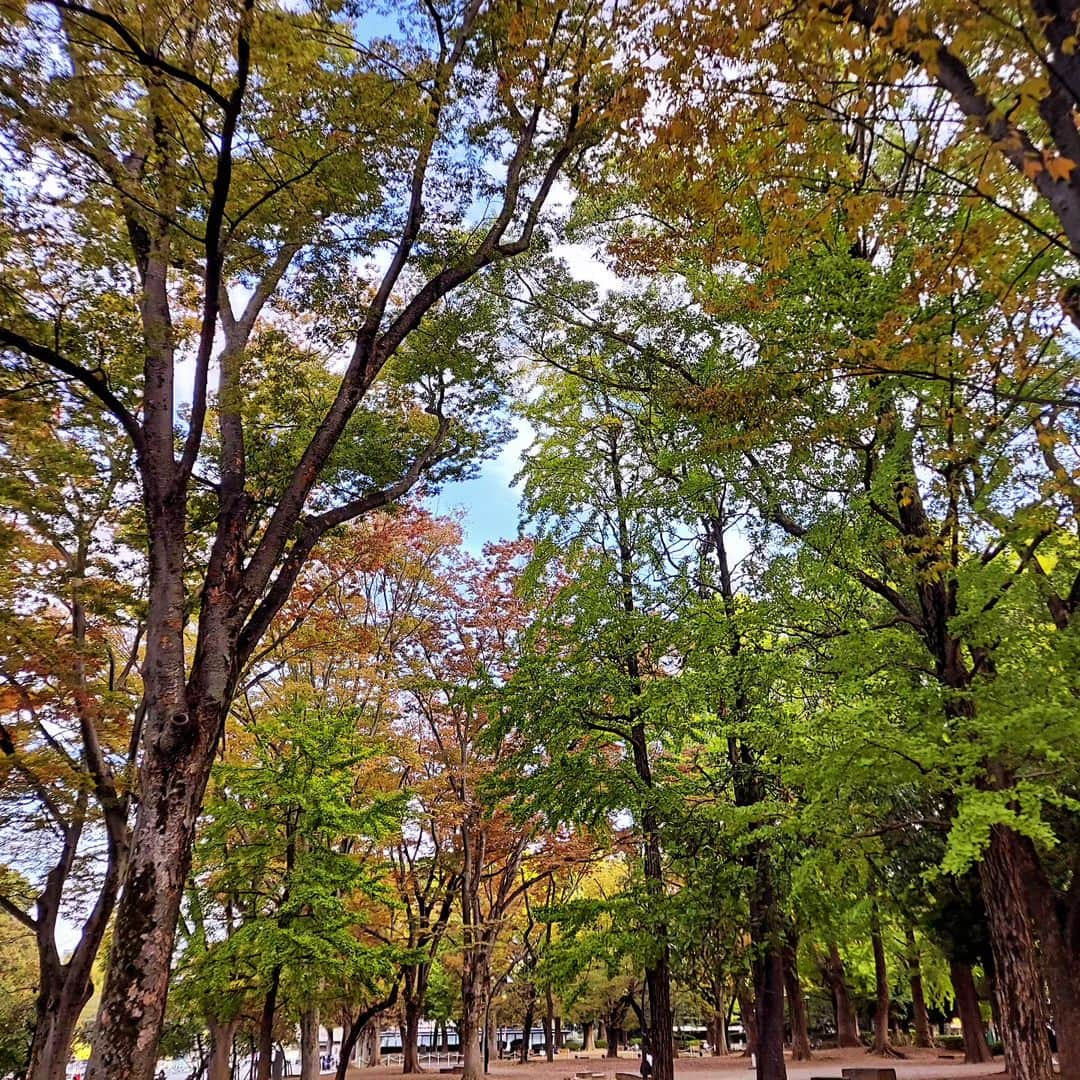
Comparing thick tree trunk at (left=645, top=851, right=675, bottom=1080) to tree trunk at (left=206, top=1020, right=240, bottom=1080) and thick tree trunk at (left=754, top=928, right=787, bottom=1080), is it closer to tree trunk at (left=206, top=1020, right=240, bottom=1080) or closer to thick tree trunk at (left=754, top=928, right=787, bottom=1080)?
thick tree trunk at (left=754, top=928, right=787, bottom=1080)

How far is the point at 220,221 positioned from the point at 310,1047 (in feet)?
52.5

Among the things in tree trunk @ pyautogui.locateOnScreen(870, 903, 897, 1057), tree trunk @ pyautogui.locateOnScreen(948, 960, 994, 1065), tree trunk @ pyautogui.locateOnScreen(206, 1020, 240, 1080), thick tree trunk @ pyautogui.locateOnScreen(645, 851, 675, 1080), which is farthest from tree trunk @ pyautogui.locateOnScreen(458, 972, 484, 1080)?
tree trunk @ pyautogui.locateOnScreen(948, 960, 994, 1065)

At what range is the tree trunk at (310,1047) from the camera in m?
14.6

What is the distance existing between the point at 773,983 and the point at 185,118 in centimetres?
1326

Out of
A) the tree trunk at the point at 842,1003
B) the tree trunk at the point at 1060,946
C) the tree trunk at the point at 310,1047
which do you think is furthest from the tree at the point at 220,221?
the tree trunk at the point at 842,1003

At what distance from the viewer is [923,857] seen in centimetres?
1282

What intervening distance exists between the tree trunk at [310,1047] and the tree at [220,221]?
11.8 meters

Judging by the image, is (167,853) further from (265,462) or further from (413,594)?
(413,594)

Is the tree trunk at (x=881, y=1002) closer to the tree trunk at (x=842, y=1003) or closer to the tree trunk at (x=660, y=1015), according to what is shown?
the tree trunk at (x=842, y=1003)

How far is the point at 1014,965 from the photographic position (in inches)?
295

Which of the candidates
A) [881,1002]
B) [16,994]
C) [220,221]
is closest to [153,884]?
[220,221]

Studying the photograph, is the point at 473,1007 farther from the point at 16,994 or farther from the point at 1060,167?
the point at 16,994

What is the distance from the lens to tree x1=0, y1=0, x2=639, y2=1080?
204 inches

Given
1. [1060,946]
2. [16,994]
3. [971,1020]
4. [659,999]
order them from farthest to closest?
1. [16,994]
2. [971,1020]
3. [659,999]
4. [1060,946]
